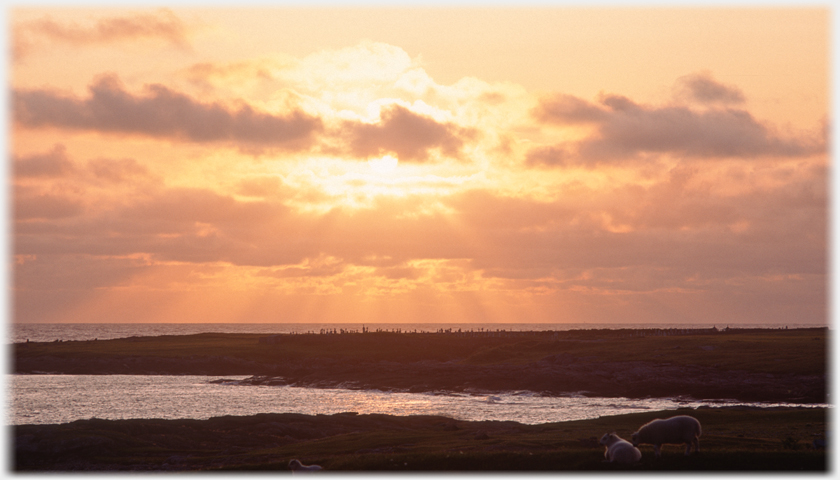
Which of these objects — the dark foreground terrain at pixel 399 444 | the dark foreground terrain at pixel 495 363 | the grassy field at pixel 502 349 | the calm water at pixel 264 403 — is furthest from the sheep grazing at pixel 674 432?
the grassy field at pixel 502 349

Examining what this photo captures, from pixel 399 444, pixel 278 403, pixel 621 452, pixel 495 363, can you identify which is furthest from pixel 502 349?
pixel 621 452

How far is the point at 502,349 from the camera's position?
445 feet

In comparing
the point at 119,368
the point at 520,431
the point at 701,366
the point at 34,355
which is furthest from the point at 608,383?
the point at 34,355

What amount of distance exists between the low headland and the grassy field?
46 centimetres

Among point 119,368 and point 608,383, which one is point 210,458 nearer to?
point 608,383

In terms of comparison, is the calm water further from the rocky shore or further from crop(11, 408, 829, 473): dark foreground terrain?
crop(11, 408, 829, 473): dark foreground terrain

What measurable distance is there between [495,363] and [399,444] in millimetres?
76518

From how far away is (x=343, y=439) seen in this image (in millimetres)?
50938

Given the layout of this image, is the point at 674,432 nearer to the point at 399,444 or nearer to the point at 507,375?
the point at 399,444

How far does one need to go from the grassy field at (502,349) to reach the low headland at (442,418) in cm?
46

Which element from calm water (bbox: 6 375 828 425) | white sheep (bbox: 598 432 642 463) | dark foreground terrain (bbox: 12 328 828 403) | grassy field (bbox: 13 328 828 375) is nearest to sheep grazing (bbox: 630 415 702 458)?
white sheep (bbox: 598 432 642 463)

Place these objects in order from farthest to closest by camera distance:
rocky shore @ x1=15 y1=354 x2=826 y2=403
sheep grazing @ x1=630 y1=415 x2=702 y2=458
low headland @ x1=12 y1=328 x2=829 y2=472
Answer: rocky shore @ x1=15 y1=354 x2=826 y2=403
low headland @ x1=12 y1=328 x2=829 y2=472
sheep grazing @ x1=630 y1=415 x2=702 y2=458

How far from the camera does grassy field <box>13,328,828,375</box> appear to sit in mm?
105750

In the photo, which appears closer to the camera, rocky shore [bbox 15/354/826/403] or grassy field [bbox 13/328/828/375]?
rocky shore [bbox 15/354/826/403]
